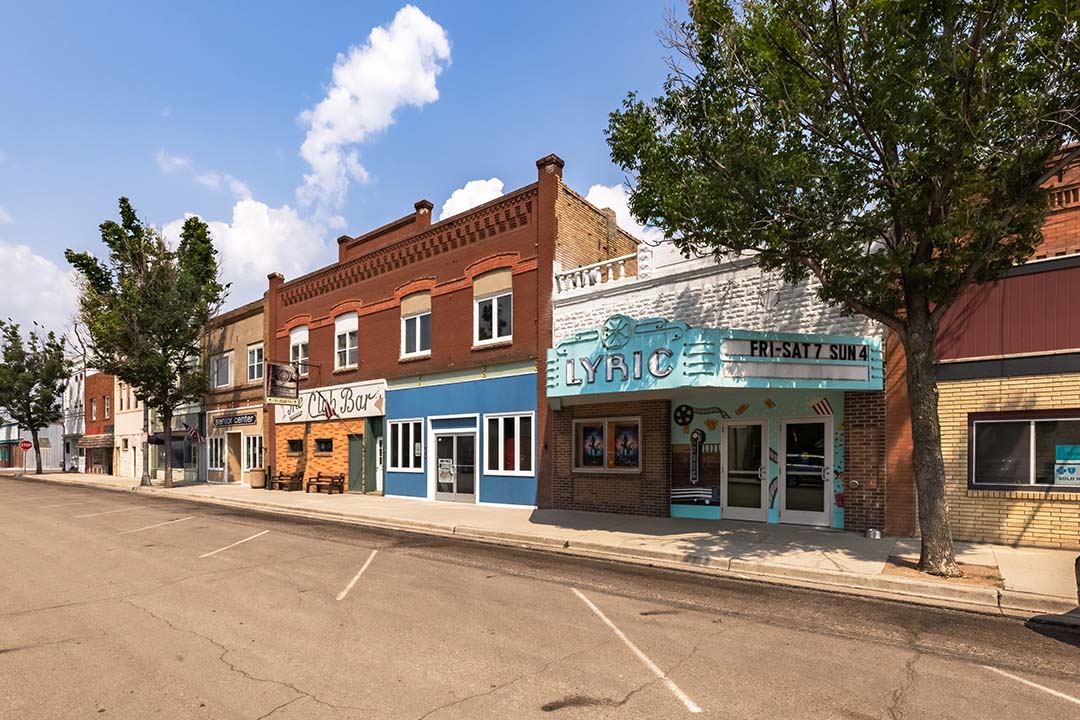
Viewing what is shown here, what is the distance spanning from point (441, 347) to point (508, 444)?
4277 mm

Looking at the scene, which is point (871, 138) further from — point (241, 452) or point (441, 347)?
point (241, 452)

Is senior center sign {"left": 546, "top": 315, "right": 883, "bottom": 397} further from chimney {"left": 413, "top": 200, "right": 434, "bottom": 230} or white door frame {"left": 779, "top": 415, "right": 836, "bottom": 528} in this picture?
chimney {"left": 413, "top": 200, "right": 434, "bottom": 230}

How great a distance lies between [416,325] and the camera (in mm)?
21719

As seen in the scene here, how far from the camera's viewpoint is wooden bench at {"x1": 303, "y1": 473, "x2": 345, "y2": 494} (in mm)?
23672

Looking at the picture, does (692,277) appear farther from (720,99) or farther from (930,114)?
(930,114)

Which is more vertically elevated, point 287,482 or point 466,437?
point 466,437

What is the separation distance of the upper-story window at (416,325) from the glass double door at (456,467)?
319cm

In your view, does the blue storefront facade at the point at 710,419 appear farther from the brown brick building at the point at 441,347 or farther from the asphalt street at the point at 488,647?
the asphalt street at the point at 488,647

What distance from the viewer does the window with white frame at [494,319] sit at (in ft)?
61.4

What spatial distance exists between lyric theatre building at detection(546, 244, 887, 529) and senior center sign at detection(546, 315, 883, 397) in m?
0.02

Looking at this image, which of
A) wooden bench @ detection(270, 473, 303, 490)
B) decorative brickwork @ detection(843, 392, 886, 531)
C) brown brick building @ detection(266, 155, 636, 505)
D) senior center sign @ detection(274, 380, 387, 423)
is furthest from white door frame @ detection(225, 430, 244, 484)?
decorative brickwork @ detection(843, 392, 886, 531)

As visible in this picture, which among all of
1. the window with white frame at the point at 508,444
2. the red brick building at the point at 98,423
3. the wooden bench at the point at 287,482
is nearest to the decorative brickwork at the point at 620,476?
the window with white frame at the point at 508,444

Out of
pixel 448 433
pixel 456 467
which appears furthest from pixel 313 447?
pixel 456 467

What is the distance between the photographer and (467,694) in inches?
200
